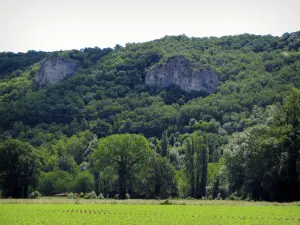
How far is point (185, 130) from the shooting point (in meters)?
172

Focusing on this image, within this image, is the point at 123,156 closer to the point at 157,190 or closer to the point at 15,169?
the point at 157,190

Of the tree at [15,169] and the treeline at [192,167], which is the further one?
the tree at [15,169]

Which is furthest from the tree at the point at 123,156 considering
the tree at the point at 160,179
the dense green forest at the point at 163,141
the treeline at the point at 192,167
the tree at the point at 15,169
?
the tree at the point at 15,169

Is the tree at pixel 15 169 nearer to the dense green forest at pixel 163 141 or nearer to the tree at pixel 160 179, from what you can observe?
the dense green forest at pixel 163 141

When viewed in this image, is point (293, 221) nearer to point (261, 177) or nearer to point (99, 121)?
point (261, 177)

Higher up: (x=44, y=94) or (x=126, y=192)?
(x=44, y=94)

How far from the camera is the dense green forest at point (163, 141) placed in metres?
74.2

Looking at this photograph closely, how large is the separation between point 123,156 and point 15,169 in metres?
19.6

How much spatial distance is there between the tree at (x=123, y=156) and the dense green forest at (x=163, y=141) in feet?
0.62

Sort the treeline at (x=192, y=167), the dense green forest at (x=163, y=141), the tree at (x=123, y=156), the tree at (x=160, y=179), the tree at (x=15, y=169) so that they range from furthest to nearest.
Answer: the tree at (x=123, y=156)
the tree at (x=160, y=179)
the tree at (x=15, y=169)
the dense green forest at (x=163, y=141)
the treeline at (x=192, y=167)

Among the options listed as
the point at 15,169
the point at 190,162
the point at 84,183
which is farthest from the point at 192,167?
the point at 15,169

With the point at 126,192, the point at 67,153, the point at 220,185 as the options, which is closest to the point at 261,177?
the point at 220,185

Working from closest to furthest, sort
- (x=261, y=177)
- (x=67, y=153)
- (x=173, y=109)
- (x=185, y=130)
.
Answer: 1. (x=261, y=177)
2. (x=67, y=153)
3. (x=185, y=130)
4. (x=173, y=109)

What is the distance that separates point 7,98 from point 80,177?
89.9 metres
